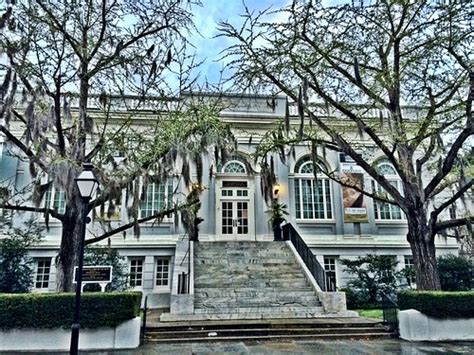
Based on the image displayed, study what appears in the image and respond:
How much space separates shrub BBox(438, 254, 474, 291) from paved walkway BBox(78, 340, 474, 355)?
23.2 ft

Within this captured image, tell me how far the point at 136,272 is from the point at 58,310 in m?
7.64

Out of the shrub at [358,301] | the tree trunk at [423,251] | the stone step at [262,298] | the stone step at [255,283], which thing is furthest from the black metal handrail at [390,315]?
the shrub at [358,301]

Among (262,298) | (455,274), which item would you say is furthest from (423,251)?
(455,274)

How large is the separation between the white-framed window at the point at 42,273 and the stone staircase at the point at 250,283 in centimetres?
604

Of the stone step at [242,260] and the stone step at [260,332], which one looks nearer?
the stone step at [260,332]

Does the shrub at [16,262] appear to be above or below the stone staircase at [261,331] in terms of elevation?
above

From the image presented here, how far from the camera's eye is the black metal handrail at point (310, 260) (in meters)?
11.5

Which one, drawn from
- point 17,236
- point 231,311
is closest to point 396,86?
point 231,311

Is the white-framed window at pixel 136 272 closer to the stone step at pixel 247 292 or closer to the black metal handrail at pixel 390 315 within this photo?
the stone step at pixel 247 292

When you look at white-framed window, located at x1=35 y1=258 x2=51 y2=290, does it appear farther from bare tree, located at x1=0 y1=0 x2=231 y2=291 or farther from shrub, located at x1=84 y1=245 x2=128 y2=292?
bare tree, located at x1=0 y1=0 x2=231 y2=291

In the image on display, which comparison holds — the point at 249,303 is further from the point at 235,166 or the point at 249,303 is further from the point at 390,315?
the point at 235,166

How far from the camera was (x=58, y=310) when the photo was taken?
7.43 m

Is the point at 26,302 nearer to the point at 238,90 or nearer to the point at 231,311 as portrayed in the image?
the point at 231,311

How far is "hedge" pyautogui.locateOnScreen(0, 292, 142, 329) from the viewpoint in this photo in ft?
24.2
